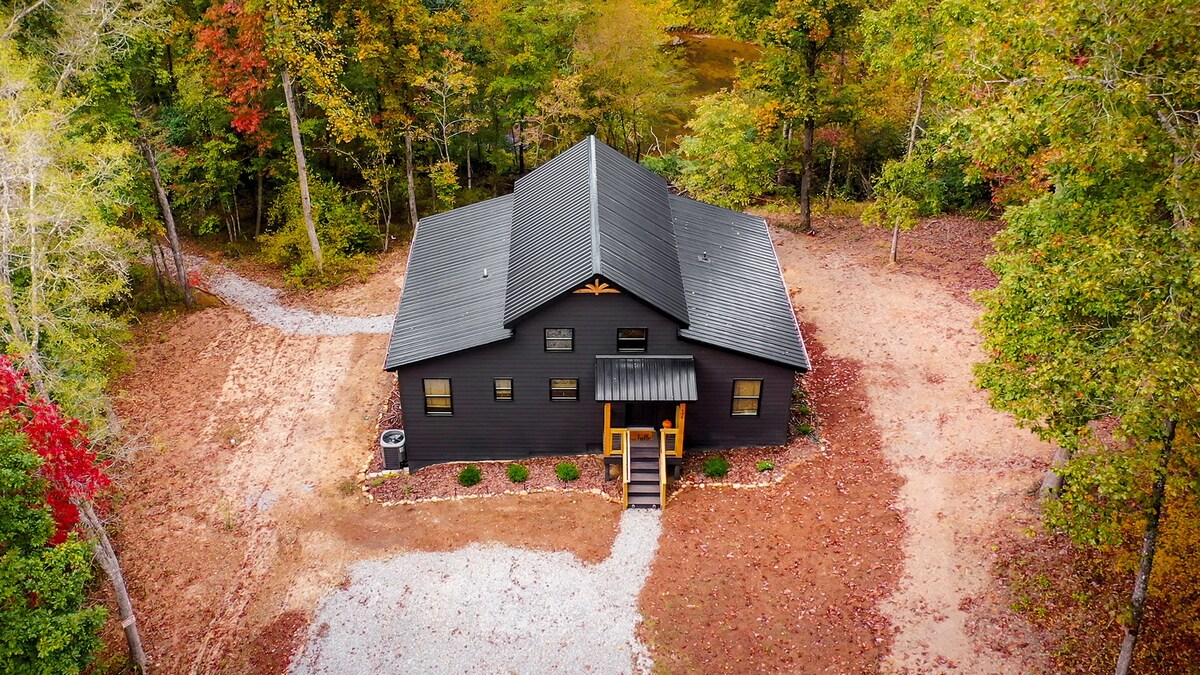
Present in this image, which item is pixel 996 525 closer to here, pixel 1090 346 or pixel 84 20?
pixel 1090 346

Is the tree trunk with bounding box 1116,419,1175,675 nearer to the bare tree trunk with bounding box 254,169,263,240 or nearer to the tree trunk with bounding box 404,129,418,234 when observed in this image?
the tree trunk with bounding box 404,129,418,234

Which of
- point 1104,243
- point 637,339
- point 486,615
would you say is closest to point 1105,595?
point 1104,243

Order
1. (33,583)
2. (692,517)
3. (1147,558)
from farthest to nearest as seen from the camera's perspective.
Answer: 1. (692,517)
2. (1147,558)
3. (33,583)

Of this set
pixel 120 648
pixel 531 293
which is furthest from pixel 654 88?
pixel 120 648

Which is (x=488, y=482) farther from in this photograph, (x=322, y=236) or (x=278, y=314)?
(x=322, y=236)

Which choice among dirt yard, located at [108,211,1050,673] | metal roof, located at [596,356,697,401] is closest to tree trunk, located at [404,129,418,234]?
dirt yard, located at [108,211,1050,673]
